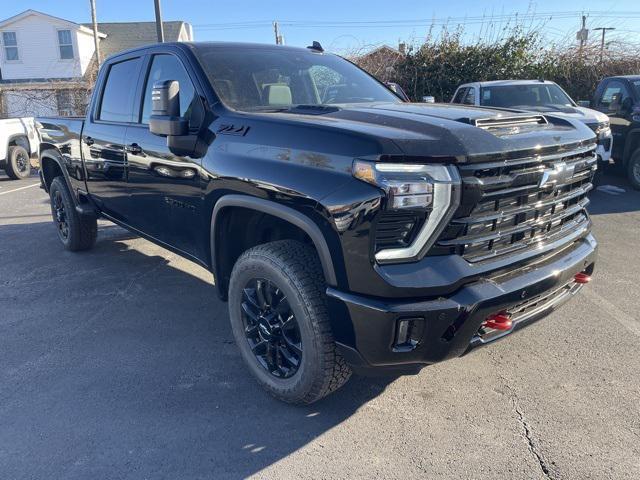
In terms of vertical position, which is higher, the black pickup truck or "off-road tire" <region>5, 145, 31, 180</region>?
the black pickup truck

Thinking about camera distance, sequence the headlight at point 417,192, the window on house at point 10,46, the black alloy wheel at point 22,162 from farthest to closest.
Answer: the window on house at point 10,46
the black alloy wheel at point 22,162
the headlight at point 417,192

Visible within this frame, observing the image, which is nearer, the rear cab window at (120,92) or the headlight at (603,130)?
the rear cab window at (120,92)

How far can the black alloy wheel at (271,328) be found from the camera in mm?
2885

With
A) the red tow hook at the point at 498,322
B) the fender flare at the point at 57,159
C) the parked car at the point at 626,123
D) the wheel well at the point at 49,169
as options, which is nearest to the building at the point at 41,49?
the wheel well at the point at 49,169

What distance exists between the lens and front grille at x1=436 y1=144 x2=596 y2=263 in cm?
238

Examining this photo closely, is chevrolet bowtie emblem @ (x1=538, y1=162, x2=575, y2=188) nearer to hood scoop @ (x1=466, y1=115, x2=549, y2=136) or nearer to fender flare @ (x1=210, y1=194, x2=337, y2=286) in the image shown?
hood scoop @ (x1=466, y1=115, x2=549, y2=136)

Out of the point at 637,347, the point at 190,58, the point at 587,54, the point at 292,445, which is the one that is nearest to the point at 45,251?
the point at 190,58

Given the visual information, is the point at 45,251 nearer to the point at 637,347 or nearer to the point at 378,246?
the point at 378,246

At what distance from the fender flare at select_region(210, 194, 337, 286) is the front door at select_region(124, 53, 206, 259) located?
0.34 meters

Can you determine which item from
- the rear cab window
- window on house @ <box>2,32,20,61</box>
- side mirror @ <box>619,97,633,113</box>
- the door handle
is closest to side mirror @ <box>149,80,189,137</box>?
the door handle

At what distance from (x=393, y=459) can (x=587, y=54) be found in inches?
632

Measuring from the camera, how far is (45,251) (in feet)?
20.7

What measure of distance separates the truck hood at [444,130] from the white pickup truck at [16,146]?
11.0 m

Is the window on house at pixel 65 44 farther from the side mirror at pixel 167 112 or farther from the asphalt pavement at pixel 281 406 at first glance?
the side mirror at pixel 167 112
